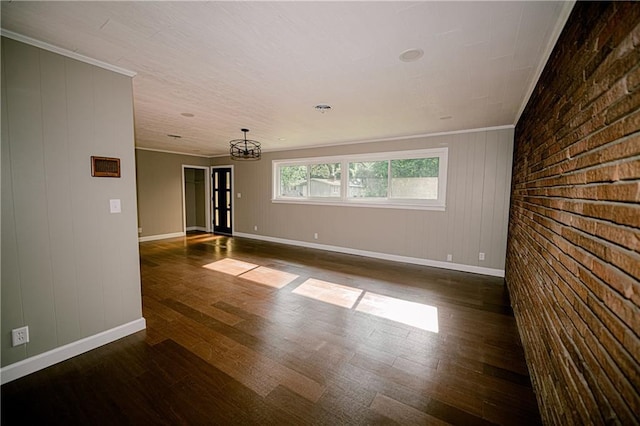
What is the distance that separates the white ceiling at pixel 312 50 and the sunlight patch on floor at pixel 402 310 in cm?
244

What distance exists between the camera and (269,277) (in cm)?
421

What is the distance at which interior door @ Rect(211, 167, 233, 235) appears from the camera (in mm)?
8031

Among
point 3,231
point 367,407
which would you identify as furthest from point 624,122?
point 3,231

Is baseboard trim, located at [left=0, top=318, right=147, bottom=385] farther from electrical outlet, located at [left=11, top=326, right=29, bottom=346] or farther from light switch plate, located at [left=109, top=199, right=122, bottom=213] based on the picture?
light switch plate, located at [left=109, top=199, right=122, bottom=213]

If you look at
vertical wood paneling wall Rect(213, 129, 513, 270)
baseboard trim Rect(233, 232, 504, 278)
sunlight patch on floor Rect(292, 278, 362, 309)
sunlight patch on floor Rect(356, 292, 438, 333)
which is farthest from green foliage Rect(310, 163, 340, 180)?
sunlight patch on floor Rect(356, 292, 438, 333)

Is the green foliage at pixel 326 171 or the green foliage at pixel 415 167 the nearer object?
the green foliage at pixel 415 167

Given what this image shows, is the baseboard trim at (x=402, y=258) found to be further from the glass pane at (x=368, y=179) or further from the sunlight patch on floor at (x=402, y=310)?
the sunlight patch on floor at (x=402, y=310)

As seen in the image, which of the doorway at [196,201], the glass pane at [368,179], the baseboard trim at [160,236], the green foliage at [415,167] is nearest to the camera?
the green foliage at [415,167]

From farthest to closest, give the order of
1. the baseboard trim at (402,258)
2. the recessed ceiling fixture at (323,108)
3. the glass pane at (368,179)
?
1. the glass pane at (368,179)
2. the baseboard trim at (402,258)
3. the recessed ceiling fixture at (323,108)

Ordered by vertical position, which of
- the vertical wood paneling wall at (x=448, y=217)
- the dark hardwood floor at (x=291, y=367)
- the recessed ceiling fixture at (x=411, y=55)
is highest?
the recessed ceiling fixture at (x=411, y=55)

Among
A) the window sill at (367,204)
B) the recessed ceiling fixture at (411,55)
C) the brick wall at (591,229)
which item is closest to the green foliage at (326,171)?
the window sill at (367,204)

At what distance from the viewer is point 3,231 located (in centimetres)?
180

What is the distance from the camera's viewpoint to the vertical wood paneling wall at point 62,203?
6.07 ft

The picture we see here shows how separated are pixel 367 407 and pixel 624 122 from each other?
192 centimetres
